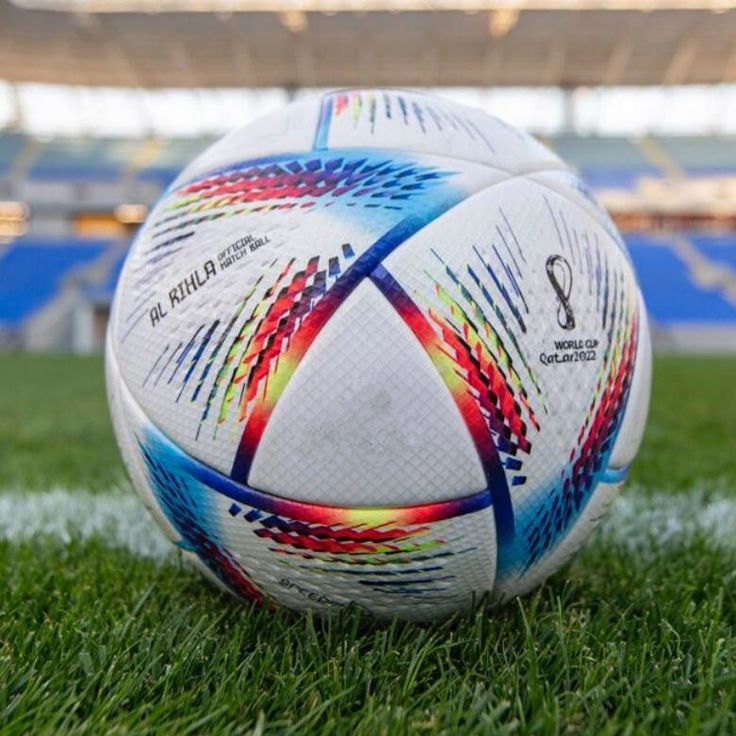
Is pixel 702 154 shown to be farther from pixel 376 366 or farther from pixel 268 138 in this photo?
pixel 376 366

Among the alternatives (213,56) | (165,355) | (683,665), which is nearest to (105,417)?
(165,355)

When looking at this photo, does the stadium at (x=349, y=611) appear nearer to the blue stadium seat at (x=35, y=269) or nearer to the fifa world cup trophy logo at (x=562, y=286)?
the blue stadium seat at (x=35, y=269)

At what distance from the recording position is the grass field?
1.10 m

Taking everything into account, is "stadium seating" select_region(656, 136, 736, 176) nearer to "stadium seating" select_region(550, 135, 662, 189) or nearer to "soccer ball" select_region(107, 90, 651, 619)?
"stadium seating" select_region(550, 135, 662, 189)

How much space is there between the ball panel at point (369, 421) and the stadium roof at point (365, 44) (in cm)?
2100

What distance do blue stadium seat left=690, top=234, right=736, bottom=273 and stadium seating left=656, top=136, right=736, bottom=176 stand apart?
222cm

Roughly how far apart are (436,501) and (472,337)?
0.89 ft

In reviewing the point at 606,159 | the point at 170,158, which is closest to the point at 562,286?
the point at 606,159

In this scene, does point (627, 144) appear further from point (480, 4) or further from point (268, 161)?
point (268, 161)

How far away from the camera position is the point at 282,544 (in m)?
1.37

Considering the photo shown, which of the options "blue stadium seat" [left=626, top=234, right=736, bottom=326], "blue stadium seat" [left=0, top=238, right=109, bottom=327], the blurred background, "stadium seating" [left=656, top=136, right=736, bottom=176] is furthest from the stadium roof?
"blue stadium seat" [left=626, top=234, right=736, bottom=326]

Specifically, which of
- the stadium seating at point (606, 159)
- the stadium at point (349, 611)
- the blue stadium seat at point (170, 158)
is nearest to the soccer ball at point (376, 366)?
the stadium at point (349, 611)

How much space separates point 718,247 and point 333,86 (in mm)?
12682

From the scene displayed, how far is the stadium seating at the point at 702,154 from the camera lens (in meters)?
25.9
